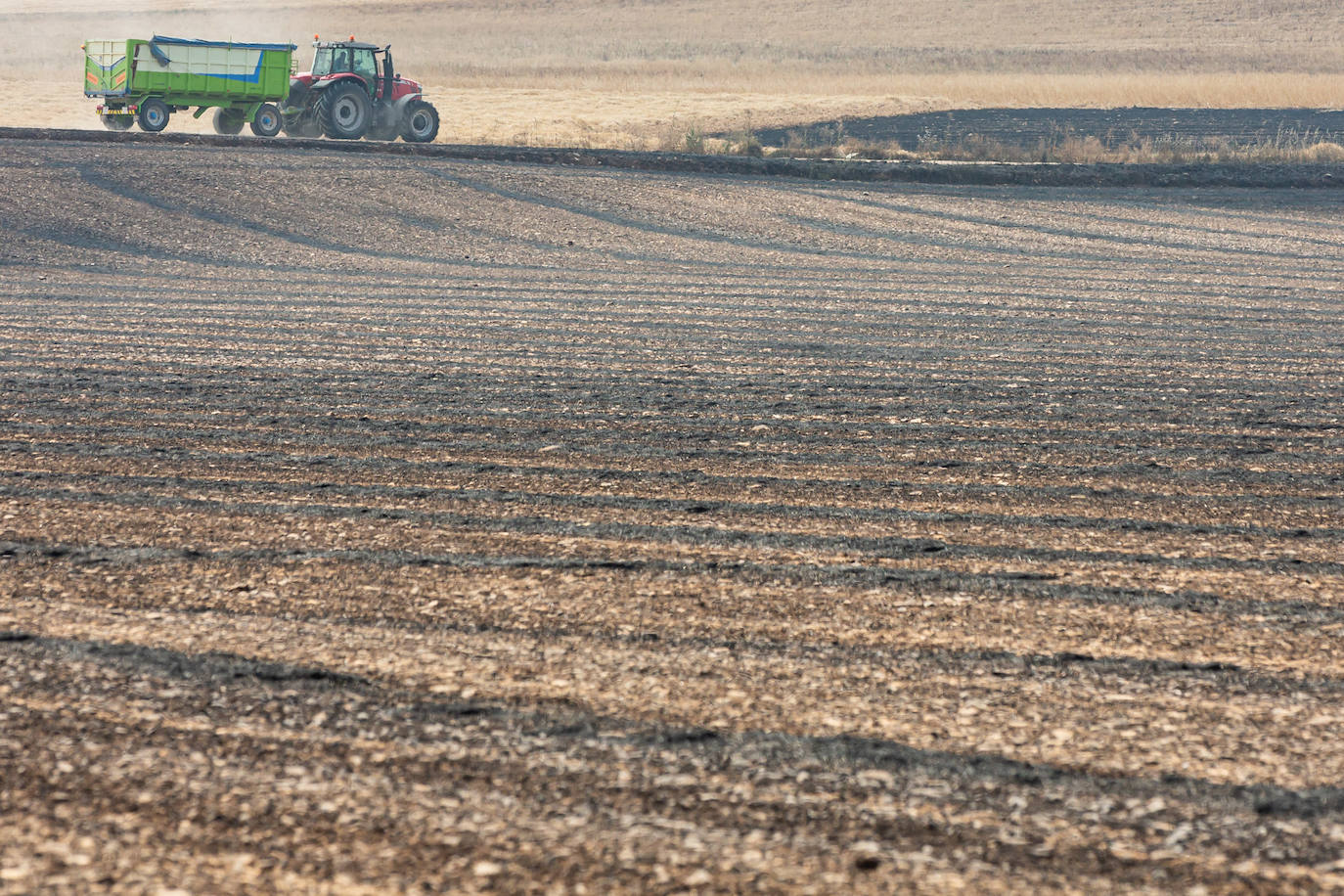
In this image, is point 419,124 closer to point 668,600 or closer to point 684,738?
point 668,600

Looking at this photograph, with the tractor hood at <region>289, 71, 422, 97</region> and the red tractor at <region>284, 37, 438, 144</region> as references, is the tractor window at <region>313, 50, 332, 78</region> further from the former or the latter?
the tractor hood at <region>289, 71, 422, 97</region>

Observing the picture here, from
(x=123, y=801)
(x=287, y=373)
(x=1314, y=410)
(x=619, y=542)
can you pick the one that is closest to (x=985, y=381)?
(x=1314, y=410)

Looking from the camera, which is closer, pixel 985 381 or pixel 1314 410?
pixel 1314 410

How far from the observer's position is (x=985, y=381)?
8.40m

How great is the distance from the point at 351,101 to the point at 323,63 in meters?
1.21

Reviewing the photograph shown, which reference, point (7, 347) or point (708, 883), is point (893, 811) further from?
point (7, 347)

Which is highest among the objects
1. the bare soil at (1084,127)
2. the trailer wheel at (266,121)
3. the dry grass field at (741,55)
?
the dry grass field at (741,55)

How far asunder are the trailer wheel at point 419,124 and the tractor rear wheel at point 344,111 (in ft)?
2.64

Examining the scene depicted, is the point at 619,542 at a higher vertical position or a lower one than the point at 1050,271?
lower

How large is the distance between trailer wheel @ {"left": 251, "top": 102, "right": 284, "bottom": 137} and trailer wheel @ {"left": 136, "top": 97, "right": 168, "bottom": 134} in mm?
1692

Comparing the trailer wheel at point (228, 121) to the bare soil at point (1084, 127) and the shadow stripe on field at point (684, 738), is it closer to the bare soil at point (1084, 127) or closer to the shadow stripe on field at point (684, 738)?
the bare soil at point (1084, 127)

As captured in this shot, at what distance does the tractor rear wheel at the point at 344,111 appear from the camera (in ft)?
83.2

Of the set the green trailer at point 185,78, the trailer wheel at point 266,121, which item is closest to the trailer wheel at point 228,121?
the green trailer at point 185,78

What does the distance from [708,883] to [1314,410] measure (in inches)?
247
